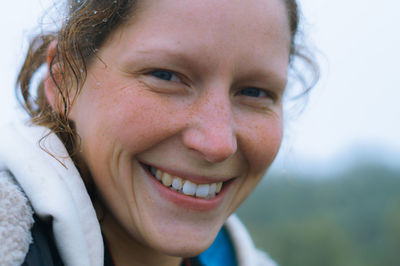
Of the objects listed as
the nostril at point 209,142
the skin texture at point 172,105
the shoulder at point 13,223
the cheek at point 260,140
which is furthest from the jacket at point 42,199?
the cheek at point 260,140

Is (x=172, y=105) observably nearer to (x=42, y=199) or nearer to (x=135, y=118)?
(x=135, y=118)

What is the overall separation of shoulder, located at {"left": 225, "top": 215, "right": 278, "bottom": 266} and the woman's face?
2.14 feet

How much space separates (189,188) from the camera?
3.86 ft

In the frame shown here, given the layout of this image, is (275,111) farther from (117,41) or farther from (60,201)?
(60,201)

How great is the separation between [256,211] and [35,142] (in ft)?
36.8

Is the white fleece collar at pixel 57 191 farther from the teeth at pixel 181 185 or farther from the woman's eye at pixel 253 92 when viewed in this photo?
the woman's eye at pixel 253 92

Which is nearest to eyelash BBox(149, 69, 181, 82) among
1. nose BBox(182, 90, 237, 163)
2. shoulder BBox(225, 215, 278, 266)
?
nose BBox(182, 90, 237, 163)

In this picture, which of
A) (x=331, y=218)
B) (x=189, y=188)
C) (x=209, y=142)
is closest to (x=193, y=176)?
(x=189, y=188)

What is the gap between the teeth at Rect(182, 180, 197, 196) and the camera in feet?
3.85

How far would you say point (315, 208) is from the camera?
40.3 ft

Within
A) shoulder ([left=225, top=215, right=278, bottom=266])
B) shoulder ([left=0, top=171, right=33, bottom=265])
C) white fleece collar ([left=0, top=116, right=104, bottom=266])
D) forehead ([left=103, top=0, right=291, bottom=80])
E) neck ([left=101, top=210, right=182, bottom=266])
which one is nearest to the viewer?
shoulder ([left=0, top=171, right=33, bottom=265])

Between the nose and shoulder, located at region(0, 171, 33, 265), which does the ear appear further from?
the nose

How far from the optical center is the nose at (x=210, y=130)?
3.54ft

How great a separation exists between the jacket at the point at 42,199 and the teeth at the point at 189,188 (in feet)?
0.91
